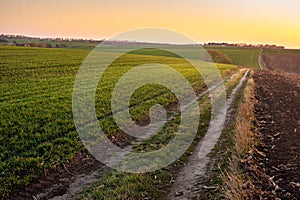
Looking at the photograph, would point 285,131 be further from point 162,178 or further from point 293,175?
point 162,178

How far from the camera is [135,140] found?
12.4 metres

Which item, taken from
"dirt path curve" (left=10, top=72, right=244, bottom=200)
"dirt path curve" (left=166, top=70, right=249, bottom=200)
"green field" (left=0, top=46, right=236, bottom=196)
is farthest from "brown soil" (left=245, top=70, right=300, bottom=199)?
"dirt path curve" (left=10, top=72, right=244, bottom=200)

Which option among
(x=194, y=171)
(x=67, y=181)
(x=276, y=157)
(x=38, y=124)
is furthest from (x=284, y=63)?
(x=67, y=181)

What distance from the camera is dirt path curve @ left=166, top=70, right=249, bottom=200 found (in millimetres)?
7675

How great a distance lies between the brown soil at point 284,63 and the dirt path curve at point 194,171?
269 ft

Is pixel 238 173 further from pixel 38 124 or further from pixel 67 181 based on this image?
pixel 38 124

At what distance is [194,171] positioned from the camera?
909 cm

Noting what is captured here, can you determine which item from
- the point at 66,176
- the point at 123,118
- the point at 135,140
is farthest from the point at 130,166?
the point at 123,118

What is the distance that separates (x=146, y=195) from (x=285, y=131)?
300 inches

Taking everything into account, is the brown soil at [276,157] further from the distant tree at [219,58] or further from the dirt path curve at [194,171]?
the distant tree at [219,58]

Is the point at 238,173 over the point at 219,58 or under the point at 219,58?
under

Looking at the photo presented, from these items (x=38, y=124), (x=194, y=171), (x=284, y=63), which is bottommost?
(x=194, y=171)

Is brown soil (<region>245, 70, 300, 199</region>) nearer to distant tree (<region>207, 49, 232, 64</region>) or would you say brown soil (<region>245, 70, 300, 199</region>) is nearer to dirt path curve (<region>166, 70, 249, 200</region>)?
dirt path curve (<region>166, 70, 249, 200</region>)

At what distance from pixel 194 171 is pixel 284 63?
101 metres
